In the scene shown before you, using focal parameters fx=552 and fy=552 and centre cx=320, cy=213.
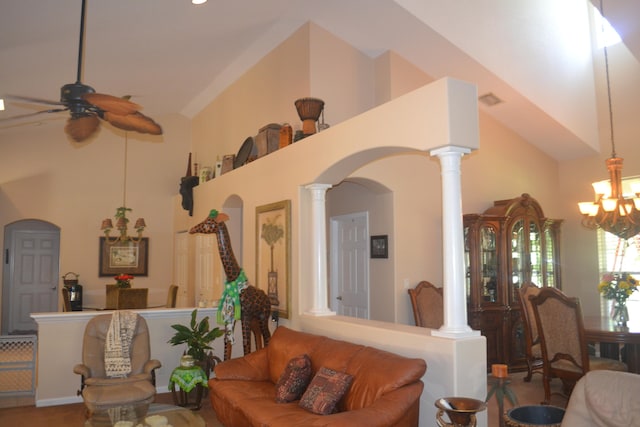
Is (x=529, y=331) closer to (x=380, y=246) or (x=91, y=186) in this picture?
(x=380, y=246)

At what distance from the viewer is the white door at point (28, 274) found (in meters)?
9.48

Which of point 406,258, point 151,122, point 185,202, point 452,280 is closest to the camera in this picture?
point 452,280

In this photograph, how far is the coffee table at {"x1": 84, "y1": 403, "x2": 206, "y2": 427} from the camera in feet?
12.1

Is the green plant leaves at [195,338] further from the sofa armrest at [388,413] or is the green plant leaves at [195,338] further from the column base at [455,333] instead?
the column base at [455,333]

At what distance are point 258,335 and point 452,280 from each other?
2584 millimetres

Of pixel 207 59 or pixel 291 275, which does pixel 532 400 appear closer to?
pixel 291 275

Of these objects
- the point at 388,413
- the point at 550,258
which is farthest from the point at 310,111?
the point at 550,258

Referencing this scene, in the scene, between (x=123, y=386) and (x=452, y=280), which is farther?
(x=123, y=386)

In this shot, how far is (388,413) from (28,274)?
8475 mm

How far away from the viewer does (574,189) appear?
7.69 metres

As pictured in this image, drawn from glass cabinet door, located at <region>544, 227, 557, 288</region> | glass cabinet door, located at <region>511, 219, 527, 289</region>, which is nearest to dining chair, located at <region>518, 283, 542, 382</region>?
glass cabinet door, located at <region>511, 219, 527, 289</region>

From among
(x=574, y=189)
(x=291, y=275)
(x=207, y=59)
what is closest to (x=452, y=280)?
(x=291, y=275)

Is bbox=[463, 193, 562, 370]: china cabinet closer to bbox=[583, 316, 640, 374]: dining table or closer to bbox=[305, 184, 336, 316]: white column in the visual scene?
bbox=[583, 316, 640, 374]: dining table

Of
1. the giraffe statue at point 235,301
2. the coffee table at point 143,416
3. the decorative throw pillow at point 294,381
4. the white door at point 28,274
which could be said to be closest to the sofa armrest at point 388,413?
the decorative throw pillow at point 294,381
